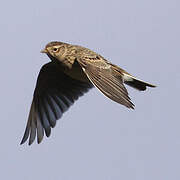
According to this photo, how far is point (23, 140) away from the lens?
10.5 metres

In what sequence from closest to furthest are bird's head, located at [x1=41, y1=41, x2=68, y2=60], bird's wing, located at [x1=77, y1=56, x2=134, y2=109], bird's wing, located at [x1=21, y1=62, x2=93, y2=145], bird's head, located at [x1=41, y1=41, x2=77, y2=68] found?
bird's wing, located at [x1=77, y1=56, x2=134, y2=109], bird's head, located at [x1=41, y1=41, x2=77, y2=68], bird's head, located at [x1=41, y1=41, x2=68, y2=60], bird's wing, located at [x1=21, y1=62, x2=93, y2=145]

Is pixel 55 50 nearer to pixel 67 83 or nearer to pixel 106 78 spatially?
pixel 67 83

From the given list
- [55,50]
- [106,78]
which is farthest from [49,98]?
[106,78]

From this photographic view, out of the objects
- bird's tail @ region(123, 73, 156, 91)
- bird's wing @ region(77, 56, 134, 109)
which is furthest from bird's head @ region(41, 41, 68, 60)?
bird's tail @ region(123, 73, 156, 91)

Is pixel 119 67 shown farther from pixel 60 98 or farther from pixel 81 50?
pixel 60 98

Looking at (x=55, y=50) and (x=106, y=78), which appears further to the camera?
(x=55, y=50)

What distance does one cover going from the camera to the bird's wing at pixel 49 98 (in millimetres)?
10602

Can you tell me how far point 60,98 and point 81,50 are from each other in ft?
4.69

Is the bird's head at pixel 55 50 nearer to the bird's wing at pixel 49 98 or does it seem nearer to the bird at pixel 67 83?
the bird at pixel 67 83

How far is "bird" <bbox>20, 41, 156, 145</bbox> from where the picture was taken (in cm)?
830

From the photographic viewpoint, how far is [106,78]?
8.44m

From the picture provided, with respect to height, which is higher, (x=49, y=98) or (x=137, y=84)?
(x=137, y=84)

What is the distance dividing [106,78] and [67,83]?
2.55 meters

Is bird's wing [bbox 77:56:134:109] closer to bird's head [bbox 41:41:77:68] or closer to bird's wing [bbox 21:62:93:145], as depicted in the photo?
bird's head [bbox 41:41:77:68]
